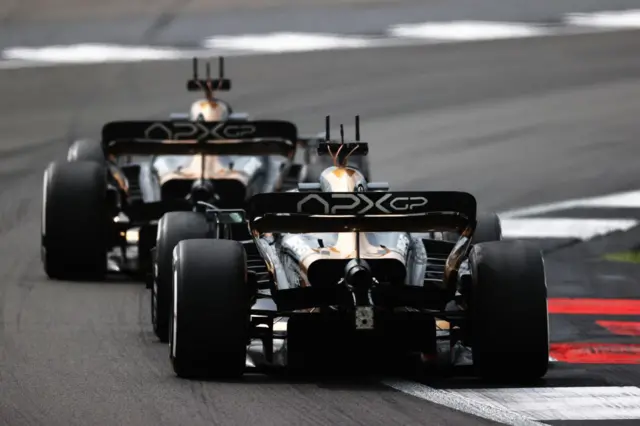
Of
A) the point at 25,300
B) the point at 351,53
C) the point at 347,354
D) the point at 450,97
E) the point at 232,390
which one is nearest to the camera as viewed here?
the point at 232,390

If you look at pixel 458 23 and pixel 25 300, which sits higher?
pixel 458 23

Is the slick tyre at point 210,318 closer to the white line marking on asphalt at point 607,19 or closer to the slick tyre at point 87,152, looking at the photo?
the slick tyre at point 87,152

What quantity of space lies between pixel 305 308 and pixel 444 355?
994 mm

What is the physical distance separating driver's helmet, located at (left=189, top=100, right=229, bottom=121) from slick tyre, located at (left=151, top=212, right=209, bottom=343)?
224 inches

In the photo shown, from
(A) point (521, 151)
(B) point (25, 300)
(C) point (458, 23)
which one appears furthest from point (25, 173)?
(C) point (458, 23)

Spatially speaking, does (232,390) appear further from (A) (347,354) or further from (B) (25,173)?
(B) (25,173)

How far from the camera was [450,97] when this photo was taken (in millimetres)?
29500

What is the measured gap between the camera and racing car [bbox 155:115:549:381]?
1098 centimetres

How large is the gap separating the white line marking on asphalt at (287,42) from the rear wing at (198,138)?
14.9 m

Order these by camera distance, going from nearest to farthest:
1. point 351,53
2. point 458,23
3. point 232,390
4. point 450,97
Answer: point 232,390, point 450,97, point 351,53, point 458,23

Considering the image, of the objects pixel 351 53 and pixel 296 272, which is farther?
pixel 351 53

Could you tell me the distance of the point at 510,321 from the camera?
11023 millimetres

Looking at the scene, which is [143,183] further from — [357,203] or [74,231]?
[357,203]

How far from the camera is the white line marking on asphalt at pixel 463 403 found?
9.78 metres
